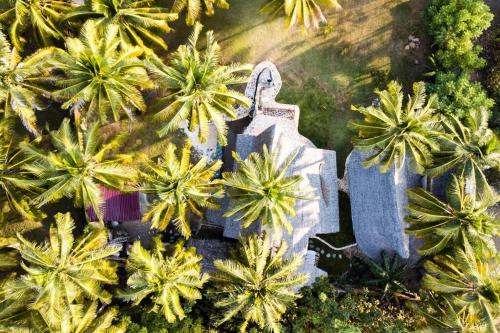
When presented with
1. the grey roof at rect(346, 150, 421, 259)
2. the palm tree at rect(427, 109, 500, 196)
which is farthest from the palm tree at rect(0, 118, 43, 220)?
the palm tree at rect(427, 109, 500, 196)

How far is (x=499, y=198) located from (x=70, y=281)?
1974 centimetres

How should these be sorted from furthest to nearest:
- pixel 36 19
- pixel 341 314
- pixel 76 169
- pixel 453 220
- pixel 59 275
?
pixel 341 314 → pixel 36 19 → pixel 453 220 → pixel 76 169 → pixel 59 275

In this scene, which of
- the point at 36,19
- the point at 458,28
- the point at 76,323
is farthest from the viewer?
the point at 458,28

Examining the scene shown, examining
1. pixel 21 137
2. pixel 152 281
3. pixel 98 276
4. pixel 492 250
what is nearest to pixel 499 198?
pixel 492 250

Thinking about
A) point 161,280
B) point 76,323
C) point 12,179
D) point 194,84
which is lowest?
point 76,323

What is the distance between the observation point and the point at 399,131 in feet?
65.7

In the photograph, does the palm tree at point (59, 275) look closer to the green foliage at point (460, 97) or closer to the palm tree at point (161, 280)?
the palm tree at point (161, 280)

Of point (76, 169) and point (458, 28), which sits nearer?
point (76, 169)

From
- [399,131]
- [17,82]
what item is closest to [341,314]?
[399,131]

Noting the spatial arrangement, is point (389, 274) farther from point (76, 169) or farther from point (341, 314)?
point (76, 169)

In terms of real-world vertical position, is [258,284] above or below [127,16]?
below

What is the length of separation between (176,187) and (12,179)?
25.6ft

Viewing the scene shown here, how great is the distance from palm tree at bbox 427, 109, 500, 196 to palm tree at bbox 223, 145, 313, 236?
24.0 feet

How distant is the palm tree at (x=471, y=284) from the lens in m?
18.9
